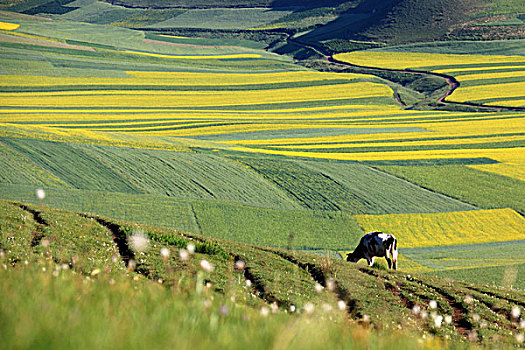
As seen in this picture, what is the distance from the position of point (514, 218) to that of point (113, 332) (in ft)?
143

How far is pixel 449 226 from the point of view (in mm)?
41188

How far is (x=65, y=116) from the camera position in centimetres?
8156

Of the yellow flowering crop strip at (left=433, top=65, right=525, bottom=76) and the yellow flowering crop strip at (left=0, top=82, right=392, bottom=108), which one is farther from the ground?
the yellow flowering crop strip at (left=433, top=65, right=525, bottom=76)

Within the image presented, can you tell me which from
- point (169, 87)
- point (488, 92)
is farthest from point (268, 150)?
point (488, 92)

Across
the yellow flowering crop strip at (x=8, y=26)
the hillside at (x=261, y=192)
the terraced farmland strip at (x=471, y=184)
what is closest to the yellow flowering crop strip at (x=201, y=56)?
the hillside at (x=261, y=192)

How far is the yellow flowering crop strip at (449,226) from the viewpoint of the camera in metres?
39.1

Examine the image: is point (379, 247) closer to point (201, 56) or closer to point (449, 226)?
point (449, 226)

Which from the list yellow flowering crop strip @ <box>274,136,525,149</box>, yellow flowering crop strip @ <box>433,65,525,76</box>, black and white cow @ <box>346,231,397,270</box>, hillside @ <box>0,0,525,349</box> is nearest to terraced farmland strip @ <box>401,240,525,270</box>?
hillside @ <box>0,0,525,349</box>

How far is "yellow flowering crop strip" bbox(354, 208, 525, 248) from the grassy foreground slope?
18991mm

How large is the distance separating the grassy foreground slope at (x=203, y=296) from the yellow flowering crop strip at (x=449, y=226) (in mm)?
18991

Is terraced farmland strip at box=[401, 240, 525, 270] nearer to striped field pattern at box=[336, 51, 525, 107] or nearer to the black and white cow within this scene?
the black and white cow

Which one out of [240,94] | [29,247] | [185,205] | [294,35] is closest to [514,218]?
[185,205]

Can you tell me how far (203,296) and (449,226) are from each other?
123ft

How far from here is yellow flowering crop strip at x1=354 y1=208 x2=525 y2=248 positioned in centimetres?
3912
